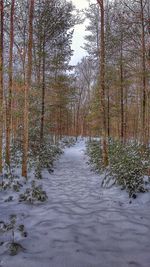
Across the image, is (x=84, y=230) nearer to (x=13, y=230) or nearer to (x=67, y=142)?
(x=13, y=230)

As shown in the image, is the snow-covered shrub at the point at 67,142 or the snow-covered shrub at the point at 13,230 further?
the snow-covered shrub at the point at 67,142

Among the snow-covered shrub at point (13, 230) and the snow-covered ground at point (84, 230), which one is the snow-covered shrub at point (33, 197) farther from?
the snow-covered shrub at point (13, 230)

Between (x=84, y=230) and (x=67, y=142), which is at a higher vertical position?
(x=67, y=142)

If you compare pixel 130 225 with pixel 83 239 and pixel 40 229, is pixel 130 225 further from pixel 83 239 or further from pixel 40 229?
pixel 40 229

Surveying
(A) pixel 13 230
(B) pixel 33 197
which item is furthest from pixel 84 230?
(B) pixel 33 197

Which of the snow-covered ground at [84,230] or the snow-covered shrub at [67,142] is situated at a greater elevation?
the snow-covered shrub at [67,142]

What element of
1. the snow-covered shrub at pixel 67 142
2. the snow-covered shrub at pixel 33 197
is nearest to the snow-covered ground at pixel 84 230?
the snow-covered shrub at pixel 33 197

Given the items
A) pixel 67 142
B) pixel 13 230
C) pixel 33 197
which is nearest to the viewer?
pixel 13 230

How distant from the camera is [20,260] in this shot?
387cm

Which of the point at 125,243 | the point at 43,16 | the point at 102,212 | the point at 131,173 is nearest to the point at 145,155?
the point at 131,173

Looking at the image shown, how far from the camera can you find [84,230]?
507 cm

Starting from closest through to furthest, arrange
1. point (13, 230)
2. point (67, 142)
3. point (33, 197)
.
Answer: point (13, 230), point (33, 197), point (67, 142)

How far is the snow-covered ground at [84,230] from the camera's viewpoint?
3.89m

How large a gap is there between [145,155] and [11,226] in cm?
952
